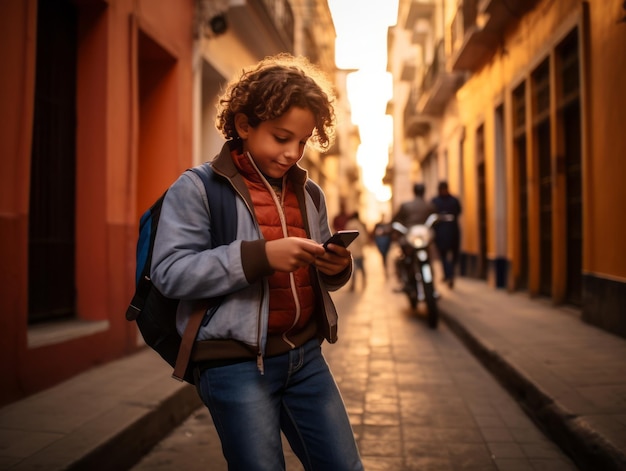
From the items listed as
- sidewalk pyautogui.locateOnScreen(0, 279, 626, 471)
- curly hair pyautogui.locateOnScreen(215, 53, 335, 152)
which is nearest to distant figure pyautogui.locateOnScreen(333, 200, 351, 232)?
sidewalk pyautogui.locateOnScreen(0, 279, 626, 471)

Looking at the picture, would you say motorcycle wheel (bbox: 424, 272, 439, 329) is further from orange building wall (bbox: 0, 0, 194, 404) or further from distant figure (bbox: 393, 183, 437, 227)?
orange building wall (bbox: 0, 0, 194, 404)

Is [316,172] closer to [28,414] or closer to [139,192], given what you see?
[139,192]

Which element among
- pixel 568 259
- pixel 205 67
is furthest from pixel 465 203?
pixel 205 67

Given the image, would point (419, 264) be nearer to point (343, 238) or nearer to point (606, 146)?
point (606, 146)

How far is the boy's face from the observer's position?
1.91 meters

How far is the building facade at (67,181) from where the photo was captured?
4543mm

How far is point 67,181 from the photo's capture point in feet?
19.5

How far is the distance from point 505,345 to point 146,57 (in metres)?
5.15

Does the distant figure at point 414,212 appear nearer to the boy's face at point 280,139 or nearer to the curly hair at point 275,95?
the curly hair at point 275,95

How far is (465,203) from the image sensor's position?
16.4 m

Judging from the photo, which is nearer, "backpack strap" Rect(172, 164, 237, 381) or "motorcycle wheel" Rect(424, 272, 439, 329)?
"backpack strap" Rect(172, 164, 237, 381)

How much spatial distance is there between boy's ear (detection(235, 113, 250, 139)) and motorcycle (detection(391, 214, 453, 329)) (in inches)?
258

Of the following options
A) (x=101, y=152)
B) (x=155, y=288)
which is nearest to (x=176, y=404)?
(x=101, y=152)

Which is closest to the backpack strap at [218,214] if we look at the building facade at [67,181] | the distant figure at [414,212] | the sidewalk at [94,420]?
the sidewalk at [94,420]
